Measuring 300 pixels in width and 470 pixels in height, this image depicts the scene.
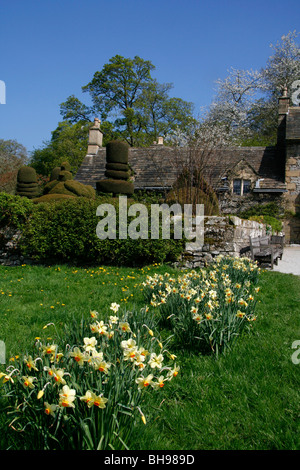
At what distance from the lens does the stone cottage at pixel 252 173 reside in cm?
2003

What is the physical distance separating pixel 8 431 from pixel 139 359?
37.0 inches

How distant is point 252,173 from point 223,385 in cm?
1908

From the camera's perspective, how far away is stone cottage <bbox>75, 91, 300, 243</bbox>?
2003cm

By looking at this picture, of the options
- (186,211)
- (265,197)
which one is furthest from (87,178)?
(186,211)

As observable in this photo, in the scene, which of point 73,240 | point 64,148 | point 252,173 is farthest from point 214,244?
point 64,148

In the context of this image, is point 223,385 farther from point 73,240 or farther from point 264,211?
point 264,211

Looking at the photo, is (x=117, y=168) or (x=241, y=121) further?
(x=241, y=121)

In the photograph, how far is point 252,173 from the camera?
2059cm

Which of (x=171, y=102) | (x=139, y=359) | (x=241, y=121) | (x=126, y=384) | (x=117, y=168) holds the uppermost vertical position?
(x=171, y=102)

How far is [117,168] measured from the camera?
1448 centimetres

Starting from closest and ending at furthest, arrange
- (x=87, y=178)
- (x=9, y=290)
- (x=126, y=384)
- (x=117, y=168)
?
(x=126, y=384)
(x=9, y=290)
(x=117, y=168)
(x=87, y=178)

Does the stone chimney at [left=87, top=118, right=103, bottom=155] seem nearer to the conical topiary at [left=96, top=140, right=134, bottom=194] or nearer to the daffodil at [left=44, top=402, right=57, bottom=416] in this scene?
the conical topiary at [left=96, top=140, right=134, bottom=194]

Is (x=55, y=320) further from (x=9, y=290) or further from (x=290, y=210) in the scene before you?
(x=290, y=210)

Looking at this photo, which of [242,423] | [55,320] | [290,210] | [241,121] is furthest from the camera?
[241,121]
